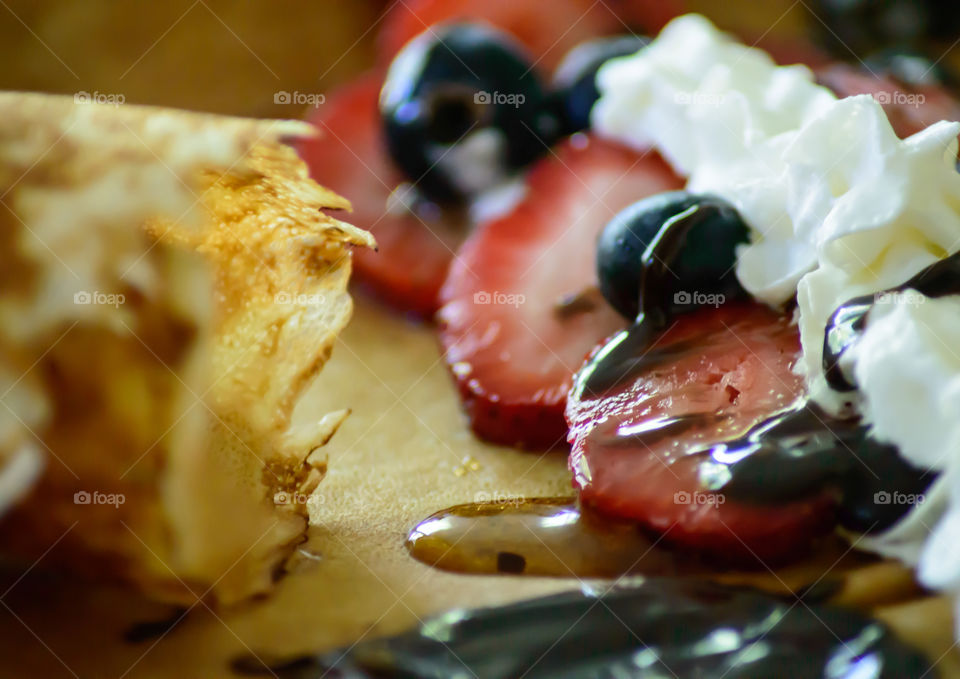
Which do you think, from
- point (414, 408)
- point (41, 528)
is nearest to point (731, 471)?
point (414, 408)

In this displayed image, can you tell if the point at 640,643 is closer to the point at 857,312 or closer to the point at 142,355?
the point at 857,312

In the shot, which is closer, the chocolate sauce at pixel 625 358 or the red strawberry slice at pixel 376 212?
the chocolate sauce at pixel 625 358
